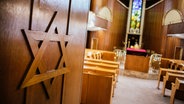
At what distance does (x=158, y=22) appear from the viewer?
13.4 meters

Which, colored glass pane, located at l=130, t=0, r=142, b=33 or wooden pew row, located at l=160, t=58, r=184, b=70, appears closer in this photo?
wooden pew row, located at l=160, t=58, r=184, b=70

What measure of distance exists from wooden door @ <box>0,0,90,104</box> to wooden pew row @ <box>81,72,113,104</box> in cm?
103

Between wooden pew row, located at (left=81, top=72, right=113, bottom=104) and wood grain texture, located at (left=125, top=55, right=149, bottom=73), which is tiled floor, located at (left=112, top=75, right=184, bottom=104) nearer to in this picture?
wooden pew row, located at (left=81, top=72, right=113, bottom=104)

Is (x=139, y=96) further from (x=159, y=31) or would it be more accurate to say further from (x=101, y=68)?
(x=159, y=31)

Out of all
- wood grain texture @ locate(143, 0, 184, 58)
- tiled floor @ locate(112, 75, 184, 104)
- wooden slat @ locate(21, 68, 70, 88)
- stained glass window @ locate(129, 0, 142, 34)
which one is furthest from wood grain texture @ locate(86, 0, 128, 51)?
wooden slat @ locate(21, 68, 70, 88)

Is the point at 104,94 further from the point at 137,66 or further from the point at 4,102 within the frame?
the point at 137,66

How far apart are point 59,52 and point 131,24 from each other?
14.1 meters

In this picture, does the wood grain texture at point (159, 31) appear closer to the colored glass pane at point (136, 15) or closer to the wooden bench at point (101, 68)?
the colored glass pane at point (136, 15)

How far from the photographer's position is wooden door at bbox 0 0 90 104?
51.8 inches

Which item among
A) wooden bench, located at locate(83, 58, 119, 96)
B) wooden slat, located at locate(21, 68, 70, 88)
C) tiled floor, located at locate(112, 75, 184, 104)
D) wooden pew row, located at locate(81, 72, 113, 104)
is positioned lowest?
tiled floor, located at locate(112, 75, 184, 104)

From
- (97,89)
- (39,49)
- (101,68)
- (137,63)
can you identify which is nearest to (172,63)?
(137,63)

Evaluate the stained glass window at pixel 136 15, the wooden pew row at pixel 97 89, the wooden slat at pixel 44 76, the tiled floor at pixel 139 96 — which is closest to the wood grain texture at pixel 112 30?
the stained glass window at pixel 136 15

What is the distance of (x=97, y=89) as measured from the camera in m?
3.62

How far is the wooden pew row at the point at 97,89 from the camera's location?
3580mm
